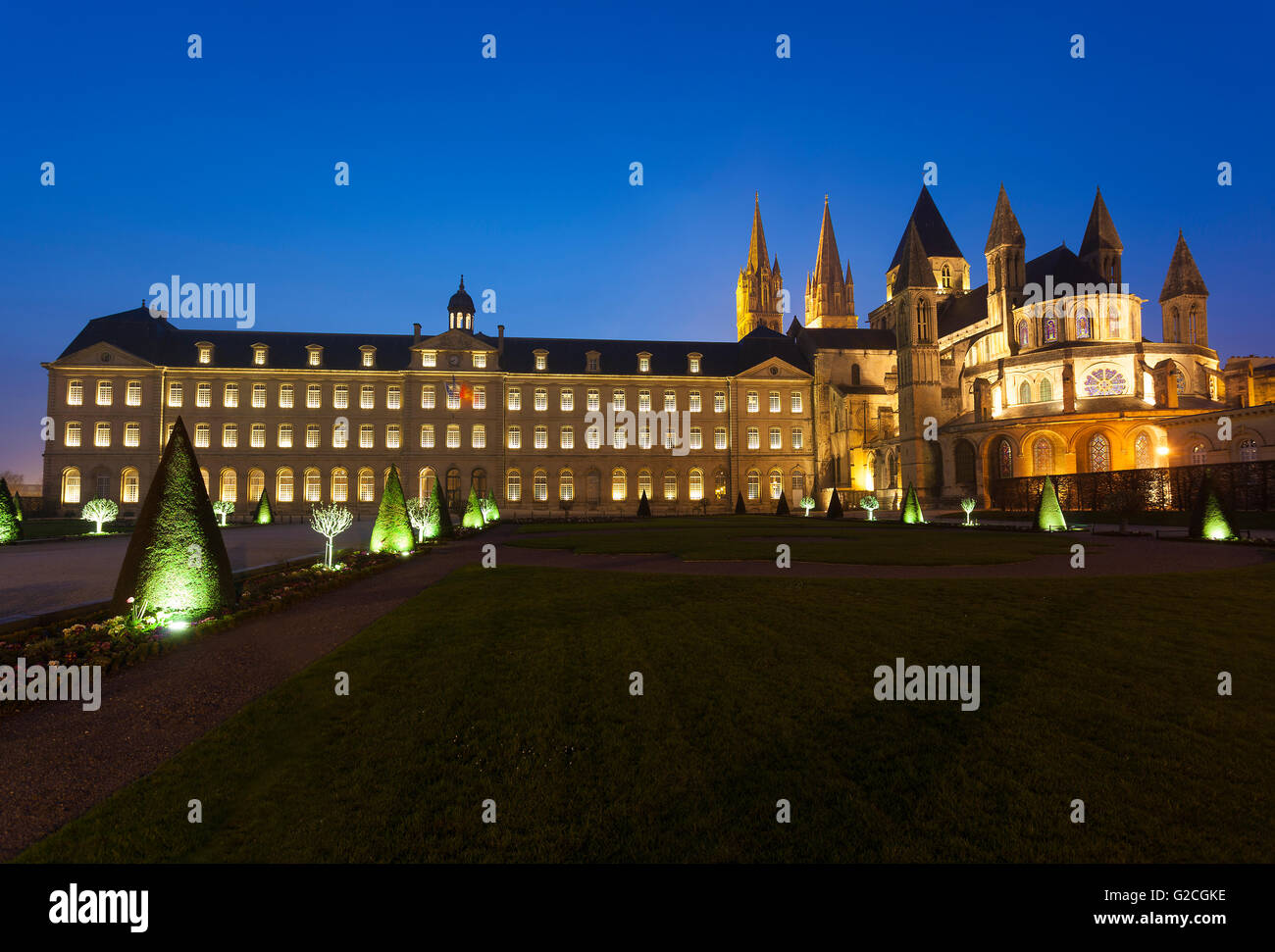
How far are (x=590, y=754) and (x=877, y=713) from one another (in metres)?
2.56

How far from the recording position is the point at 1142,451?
147ft

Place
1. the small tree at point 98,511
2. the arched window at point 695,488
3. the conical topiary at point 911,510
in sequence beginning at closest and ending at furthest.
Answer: the small tree at point 98,511 → the conical topiary at point 911,510 → the arched window at point 695,488

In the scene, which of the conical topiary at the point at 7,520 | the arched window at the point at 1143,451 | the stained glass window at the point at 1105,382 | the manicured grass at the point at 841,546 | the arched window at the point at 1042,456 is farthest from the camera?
the stained glass window at the point at 1105,382

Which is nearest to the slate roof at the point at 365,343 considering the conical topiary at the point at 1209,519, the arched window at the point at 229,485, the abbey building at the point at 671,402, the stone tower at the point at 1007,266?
the abbey building at the point at 671,402

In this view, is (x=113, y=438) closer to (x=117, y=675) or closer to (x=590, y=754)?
(x=117, y=675)

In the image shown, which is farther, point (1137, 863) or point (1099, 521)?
point (1099, 521)

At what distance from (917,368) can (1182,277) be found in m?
26.7

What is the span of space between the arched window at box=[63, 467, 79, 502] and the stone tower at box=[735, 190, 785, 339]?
233 ft

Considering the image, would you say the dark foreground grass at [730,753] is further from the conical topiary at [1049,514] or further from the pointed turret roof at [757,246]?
the pointed turret roof at [757,246]

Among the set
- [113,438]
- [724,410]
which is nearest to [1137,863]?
[724,410]

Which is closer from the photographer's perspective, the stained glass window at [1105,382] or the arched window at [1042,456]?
the arched window at [1042,456]

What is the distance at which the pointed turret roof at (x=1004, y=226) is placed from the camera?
54469 mm

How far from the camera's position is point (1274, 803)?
3980 mm

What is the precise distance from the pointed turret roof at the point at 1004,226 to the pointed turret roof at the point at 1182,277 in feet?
44.5
